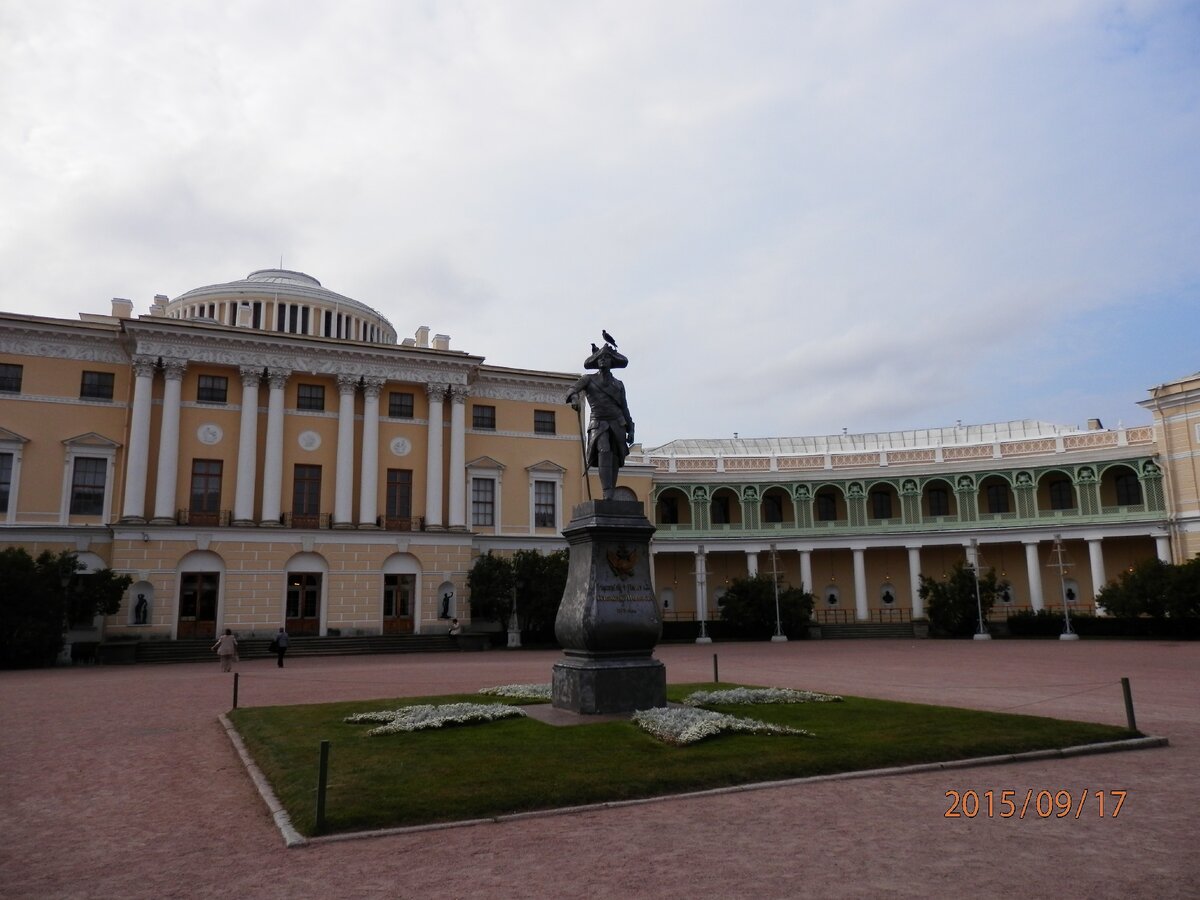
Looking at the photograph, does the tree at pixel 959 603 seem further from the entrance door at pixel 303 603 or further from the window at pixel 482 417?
the entrance door at pixel 303 603

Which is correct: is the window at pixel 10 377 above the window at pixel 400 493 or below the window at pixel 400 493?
above

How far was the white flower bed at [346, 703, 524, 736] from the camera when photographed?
1254cm

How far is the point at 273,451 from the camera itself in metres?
40.9

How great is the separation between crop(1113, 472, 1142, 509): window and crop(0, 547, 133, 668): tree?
5487cm

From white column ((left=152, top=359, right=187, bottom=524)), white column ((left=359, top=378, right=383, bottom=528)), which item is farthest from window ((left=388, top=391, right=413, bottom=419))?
white column ((left=152, top=359, right=187, bottom=524))

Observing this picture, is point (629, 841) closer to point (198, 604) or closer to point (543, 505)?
point (198, 604)

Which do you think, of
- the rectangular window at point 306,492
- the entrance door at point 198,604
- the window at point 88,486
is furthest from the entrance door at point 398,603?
the window at point 88,486

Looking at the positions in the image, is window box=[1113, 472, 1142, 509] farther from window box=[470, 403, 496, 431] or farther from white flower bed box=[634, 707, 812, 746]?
white flower bed box=[634, 707, 812, 746]

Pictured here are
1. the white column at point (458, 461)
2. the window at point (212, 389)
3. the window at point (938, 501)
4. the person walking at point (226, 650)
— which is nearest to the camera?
the person walking at point (226, 650)

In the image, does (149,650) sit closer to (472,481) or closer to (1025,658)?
(472,481)

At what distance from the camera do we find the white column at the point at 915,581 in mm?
53531

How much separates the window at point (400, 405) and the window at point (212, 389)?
784cm

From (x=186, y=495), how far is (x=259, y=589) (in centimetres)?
555
